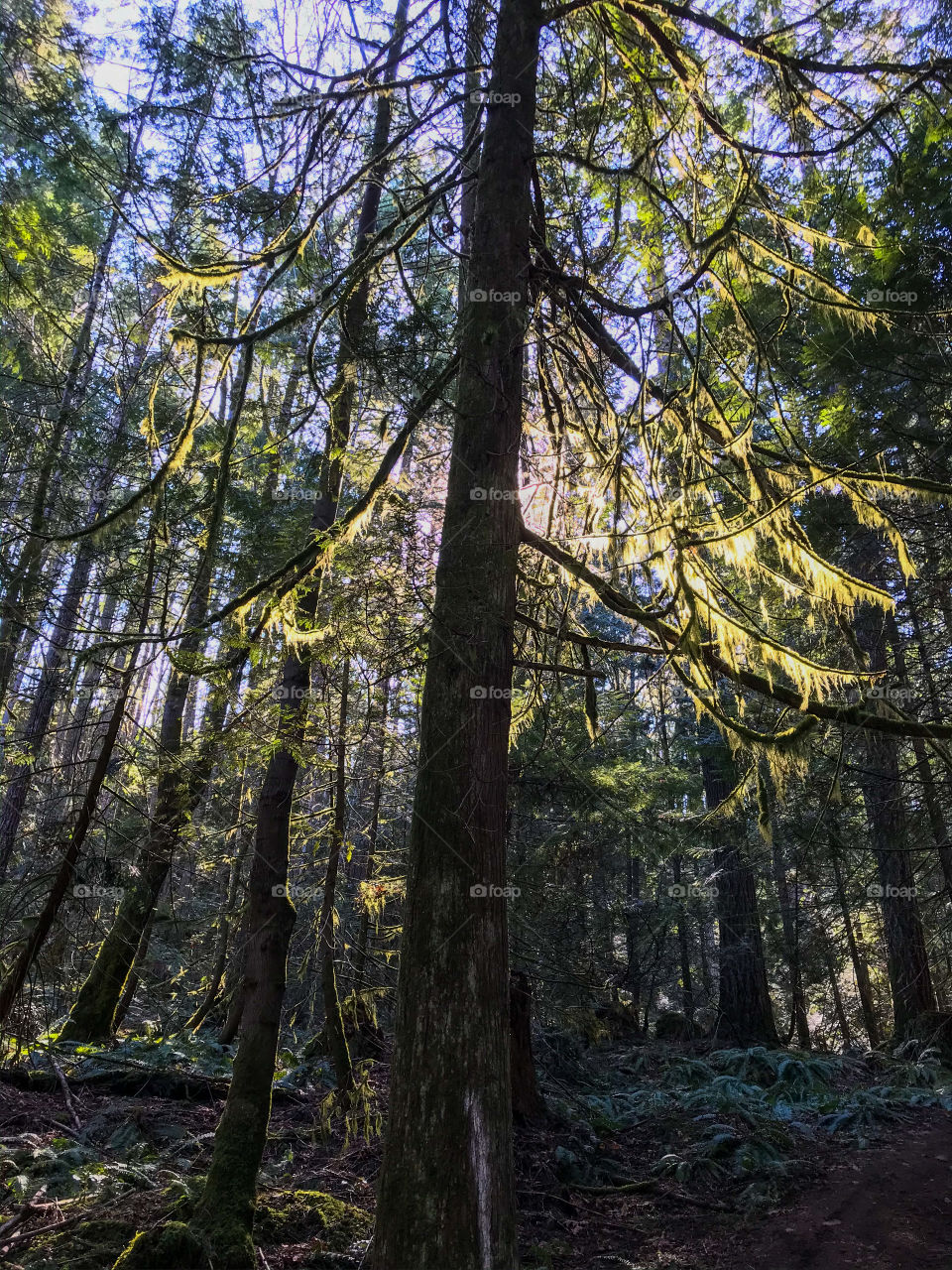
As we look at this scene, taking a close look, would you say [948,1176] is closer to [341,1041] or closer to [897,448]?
[341,1041]

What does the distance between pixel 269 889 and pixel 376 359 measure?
423 cm

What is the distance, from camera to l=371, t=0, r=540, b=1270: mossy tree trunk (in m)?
2.74

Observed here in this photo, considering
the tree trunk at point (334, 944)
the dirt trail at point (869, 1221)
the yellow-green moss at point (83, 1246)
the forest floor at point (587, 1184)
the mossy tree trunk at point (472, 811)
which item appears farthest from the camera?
the tree trunk at point (334, 944)

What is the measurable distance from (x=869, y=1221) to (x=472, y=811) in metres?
5.46

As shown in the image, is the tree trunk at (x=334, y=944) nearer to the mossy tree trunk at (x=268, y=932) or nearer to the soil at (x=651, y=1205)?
the mossy tree trunk at (x=268, y=932)

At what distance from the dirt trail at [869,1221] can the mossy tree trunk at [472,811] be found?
380cm

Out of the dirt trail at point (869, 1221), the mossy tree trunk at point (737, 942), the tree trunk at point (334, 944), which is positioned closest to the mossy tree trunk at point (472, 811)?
the tree trunk at point (334, 944)

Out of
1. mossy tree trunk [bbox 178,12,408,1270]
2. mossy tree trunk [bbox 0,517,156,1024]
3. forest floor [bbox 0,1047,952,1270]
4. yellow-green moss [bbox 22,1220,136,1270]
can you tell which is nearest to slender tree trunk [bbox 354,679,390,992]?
mossy tree trunk [bbox 178,12,408,1270]

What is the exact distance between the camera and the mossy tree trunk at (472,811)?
274 centimetres

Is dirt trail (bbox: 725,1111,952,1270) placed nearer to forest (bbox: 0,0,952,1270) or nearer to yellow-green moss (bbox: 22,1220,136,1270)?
forest (bbox: 0,0,952,1270)

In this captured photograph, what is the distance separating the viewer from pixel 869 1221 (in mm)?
5551

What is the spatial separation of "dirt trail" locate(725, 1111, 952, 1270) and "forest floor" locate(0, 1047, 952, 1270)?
0.06 feet

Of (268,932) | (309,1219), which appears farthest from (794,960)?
(268,932)

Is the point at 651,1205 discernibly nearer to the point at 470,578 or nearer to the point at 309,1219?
the point at 309,1219
